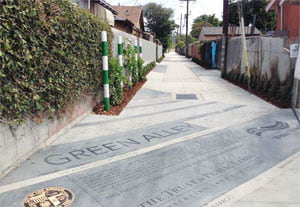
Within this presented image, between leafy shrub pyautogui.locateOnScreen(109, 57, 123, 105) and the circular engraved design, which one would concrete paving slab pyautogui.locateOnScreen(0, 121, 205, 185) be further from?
leafy shrub pyautogui.locateOnScreen(109, 57, 123, 105)

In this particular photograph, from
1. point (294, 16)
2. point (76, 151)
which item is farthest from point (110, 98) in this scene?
point (294, 16)

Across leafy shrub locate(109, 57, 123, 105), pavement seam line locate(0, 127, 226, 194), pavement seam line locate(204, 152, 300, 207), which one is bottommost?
pavement seam line locate(204, 152, 300, 207)

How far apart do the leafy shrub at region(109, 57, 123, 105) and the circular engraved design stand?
3.92m

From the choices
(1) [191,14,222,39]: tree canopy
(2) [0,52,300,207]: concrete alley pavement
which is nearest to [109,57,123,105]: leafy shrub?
(2) [0,52,300,207]: concrete alley pavement

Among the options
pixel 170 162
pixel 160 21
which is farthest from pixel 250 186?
pixel 160 21

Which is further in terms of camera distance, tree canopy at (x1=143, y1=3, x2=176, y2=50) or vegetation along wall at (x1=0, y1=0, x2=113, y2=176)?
tree canopy at (x1=143, y1=3, x2=176, y2=50)

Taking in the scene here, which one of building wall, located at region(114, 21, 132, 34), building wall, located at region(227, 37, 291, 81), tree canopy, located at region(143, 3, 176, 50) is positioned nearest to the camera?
building wall, located at region(227, 37, 291, 81)

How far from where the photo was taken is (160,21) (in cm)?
4556

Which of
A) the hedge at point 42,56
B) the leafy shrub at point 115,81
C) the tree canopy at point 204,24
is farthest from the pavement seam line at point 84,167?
the tree canopy at point 204,24

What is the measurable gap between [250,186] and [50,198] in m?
2.08

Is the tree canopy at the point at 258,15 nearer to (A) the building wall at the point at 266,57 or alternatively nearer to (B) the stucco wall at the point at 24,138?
(A) the building wall at the point at 266,57

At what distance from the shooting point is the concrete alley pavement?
2.79 metres

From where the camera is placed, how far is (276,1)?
1644cm

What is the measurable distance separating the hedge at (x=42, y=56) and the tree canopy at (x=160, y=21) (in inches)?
1652
